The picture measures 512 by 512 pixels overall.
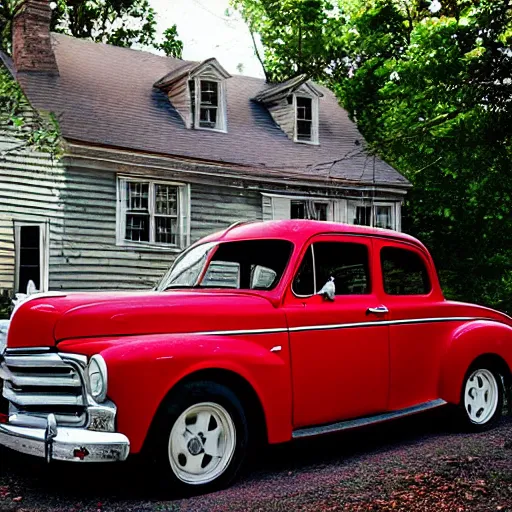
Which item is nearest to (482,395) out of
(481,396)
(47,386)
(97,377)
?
Result: (481,396)

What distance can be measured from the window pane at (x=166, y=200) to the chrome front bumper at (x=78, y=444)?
36.4ft

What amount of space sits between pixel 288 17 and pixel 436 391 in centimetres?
1966

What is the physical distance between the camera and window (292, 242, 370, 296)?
17.4 ft

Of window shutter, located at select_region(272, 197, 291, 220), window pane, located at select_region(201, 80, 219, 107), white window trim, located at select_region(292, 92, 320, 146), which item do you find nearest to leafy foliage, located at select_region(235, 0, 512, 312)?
white window trim, located at select_region(292, 92, 320, 146)

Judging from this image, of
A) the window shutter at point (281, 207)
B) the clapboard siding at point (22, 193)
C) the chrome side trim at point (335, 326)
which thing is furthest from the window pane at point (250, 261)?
the window shutter at point (281, 207)

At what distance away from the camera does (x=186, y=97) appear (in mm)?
16688

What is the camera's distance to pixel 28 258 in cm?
1361

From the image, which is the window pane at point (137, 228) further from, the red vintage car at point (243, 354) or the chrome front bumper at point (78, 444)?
the chrome front bumper at point (78, 444)

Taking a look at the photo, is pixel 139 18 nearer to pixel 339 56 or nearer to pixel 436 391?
pixel 339 56

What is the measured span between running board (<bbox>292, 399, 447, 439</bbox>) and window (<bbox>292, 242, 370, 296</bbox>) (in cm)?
94

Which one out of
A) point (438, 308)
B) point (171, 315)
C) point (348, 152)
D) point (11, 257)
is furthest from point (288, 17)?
point (171, 315)

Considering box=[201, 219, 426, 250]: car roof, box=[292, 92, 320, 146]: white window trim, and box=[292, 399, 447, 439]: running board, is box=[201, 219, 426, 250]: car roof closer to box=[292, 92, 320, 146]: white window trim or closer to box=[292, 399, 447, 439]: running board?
box=[292, 399, 447, 439]: running board

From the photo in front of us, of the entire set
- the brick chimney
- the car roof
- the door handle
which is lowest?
the door handle

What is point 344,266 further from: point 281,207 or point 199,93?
point 199,93
